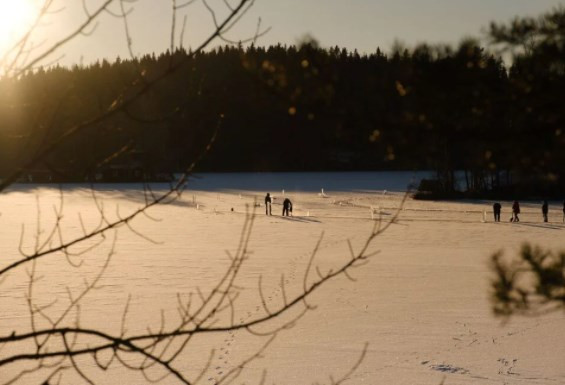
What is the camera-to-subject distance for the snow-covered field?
762 cm

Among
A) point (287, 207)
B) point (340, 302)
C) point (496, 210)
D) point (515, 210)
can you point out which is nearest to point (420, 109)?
point (340, 302)

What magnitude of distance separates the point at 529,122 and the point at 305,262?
510 inches

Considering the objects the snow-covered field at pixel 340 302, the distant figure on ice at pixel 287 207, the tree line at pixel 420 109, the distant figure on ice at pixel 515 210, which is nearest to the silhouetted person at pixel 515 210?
the distant figure on ice at pixel 515 210

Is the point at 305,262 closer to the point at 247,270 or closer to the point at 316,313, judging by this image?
the point at 247,270

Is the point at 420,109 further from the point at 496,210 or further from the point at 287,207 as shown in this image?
the point at 287,207

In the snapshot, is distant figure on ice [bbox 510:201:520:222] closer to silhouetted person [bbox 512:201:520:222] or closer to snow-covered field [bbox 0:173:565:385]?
silhouetted person [bbox 512:201:520:222]

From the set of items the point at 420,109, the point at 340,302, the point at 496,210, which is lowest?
the point at 340,302

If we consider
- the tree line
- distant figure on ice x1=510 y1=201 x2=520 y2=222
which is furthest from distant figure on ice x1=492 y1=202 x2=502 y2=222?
the tree line

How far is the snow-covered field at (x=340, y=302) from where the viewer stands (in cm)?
762

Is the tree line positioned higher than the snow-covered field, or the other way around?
the tree line

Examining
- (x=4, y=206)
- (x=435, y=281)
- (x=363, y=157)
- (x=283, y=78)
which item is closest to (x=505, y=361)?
(x=435, y=281)

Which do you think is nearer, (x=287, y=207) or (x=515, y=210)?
(x=515, y=210)

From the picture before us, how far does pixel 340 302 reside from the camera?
35.5ft

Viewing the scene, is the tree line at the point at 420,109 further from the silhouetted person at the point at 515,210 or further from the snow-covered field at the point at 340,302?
the silhouetted person at the point at 515,210
